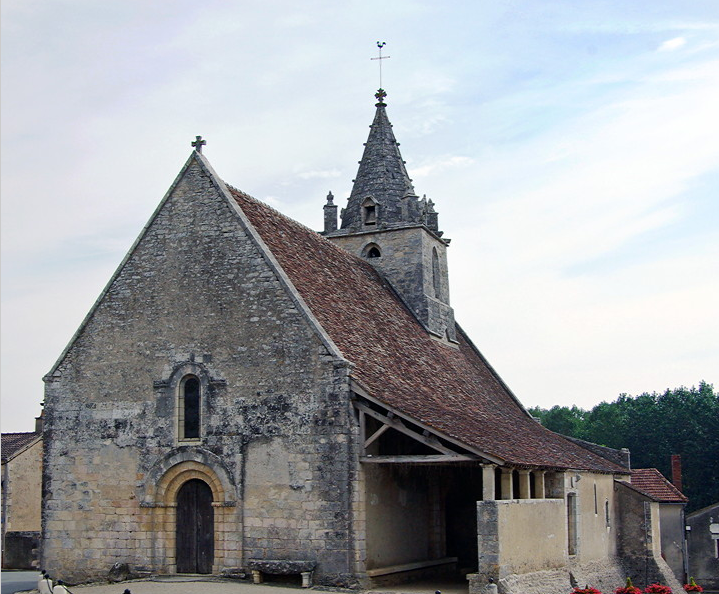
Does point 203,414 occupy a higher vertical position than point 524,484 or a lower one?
higher

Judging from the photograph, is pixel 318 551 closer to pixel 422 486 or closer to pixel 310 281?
pixel 422 486

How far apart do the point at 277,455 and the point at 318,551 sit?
2.06m

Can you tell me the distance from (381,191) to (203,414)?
12.2 metres

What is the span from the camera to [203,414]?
2048 centimetres

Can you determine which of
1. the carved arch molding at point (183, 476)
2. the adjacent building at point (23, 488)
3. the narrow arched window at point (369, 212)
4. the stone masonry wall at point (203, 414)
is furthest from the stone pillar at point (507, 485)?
the adjacent building at point (23, 488)

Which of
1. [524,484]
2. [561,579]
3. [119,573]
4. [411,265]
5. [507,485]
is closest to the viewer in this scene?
[507,485]

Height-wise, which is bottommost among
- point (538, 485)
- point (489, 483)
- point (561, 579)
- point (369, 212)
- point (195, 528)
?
point (561, 579)

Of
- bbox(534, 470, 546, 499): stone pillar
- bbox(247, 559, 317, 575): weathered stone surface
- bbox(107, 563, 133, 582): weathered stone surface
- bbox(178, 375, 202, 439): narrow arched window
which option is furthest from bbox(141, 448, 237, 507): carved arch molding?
bbox(534, 470, 546, 499): stone pillar

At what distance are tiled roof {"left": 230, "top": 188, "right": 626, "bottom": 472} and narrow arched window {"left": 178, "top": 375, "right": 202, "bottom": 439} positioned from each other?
307 centimetres

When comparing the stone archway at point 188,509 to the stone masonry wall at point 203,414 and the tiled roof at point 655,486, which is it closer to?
the stone masonry wall at point 203,414

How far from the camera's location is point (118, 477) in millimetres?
Answer: 21016

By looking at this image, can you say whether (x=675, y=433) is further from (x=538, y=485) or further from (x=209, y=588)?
(x=209, y=588)

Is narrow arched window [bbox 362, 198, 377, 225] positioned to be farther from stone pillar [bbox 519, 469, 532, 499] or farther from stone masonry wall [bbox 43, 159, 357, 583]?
stone pillar [bbox 519, 469, 532, 499]

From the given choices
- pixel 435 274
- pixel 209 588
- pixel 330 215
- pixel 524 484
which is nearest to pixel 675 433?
pixel 435 274
